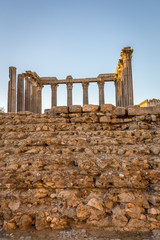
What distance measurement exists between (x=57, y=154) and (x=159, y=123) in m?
4.57

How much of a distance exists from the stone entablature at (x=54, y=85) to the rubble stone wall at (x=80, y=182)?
11566 millimetres

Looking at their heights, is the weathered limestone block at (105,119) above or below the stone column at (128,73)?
below

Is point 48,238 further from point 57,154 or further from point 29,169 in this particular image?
point 57,154

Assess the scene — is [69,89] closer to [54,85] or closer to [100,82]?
[54,85]

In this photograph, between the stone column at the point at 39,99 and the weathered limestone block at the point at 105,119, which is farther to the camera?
the stone column at the point at 39,99

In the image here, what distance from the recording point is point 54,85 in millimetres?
23188

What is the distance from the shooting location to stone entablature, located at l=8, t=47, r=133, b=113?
49.6ft

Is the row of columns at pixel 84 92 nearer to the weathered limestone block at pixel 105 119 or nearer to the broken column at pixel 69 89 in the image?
the broken column at pixel 69 89

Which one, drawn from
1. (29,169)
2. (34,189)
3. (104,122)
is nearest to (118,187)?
(34,189)

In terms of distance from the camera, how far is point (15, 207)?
8.86 ft

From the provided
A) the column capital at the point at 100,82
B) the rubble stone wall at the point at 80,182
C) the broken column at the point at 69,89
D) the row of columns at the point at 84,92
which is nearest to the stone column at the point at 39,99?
the row of columns at the point at 84,92

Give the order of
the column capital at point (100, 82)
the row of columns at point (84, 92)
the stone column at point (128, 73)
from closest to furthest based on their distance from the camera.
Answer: the stone column at point (128, 73)
the column capital at point (100, 82)
the row of columns at point (84, 92)

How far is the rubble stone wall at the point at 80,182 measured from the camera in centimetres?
253

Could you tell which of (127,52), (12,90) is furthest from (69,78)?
(127,52)
